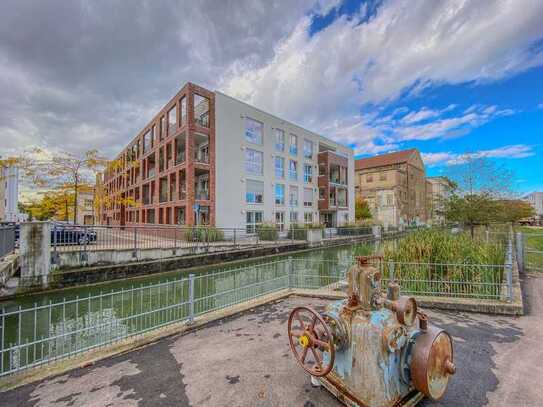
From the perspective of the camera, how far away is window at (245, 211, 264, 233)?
913 inches

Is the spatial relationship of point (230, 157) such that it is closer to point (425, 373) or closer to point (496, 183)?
point (496, 183)

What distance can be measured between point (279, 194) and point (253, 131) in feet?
21.8

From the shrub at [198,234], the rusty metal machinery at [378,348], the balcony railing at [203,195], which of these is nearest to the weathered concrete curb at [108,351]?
the rusty metal machinery at [378,348]

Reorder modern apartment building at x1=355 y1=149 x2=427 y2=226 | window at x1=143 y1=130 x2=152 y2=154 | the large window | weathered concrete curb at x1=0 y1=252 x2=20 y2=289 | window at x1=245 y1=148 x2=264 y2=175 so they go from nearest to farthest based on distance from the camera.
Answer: weathered concrete curb at x1=0 y1=252 x2=20 y2=289
window at x1=245 y1=148 x2=264 y2=175
the large window
window at x1=143 y1=130 x2=152 y2=154
modern apartment building at x1=355 y1=149 x2=427 y2=226

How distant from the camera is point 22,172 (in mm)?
15961

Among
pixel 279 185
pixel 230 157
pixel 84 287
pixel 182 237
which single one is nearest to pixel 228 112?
pixel 230 157

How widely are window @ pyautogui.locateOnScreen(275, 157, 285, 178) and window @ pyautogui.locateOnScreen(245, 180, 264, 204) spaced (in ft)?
8.65

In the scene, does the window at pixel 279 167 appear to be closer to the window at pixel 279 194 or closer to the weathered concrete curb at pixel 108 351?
the window at pixel 279 194

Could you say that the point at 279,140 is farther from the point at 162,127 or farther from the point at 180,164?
the point at 162,127

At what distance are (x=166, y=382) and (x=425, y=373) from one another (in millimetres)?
2750

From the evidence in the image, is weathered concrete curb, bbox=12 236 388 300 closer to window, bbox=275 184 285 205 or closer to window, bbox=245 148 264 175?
window, bbox=275 184 285 205

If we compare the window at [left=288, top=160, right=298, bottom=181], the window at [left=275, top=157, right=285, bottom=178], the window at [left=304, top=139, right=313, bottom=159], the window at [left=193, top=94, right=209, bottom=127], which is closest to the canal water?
the window at [left=193, top=94, right=209, bottom=127]

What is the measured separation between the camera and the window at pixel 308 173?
29.8 m

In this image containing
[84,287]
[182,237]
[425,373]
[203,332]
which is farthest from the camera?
[182,237]
